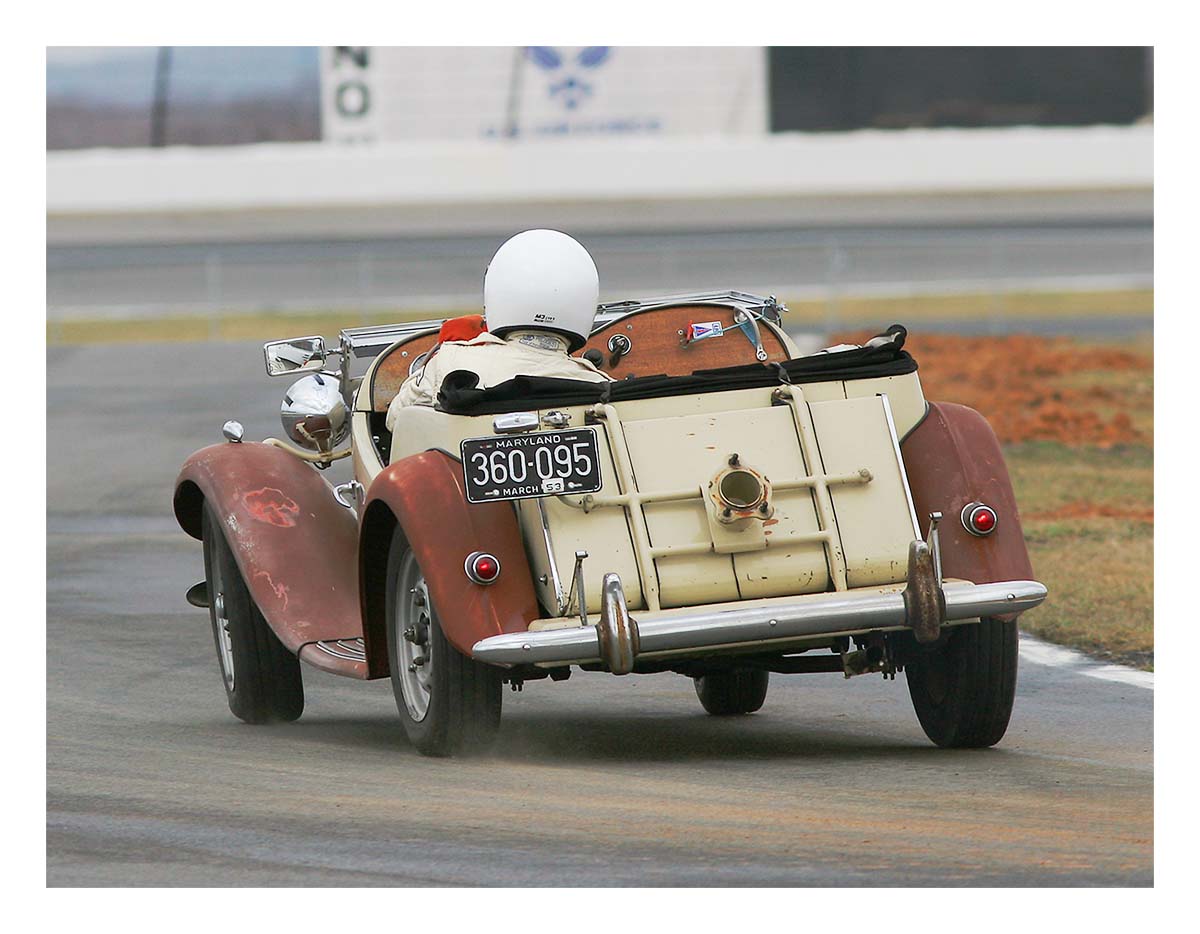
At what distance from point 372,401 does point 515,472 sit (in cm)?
188

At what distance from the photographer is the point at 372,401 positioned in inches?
329

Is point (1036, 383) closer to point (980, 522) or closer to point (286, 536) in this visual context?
point (286, 536)

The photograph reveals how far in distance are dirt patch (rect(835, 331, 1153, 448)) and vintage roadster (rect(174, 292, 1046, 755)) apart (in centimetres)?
1092

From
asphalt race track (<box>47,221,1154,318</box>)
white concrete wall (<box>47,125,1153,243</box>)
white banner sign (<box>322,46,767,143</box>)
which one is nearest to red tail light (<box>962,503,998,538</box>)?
asphalt race track (<box>47,221,1154,318</box>)

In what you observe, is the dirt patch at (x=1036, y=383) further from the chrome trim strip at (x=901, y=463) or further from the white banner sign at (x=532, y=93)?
the white banner sign at (x=532, y=93)

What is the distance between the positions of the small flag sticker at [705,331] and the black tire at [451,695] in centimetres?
196

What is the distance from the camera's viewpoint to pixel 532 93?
49031 mm

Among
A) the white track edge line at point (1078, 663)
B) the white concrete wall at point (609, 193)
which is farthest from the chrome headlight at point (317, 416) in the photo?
the white concrete wall at point (609, 193)

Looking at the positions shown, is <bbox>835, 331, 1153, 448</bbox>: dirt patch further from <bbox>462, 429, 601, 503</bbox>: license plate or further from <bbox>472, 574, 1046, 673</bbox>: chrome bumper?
<bbox>462, 429, 601, 503</bbox>: license plate

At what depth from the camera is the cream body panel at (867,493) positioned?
22.8ft

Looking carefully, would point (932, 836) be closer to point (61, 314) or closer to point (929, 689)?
point (929, 689)

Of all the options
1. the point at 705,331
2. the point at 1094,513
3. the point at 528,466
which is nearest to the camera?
the point at 528,466

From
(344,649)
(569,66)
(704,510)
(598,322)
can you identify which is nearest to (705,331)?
(598,322)

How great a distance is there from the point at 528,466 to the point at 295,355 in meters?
2.56
